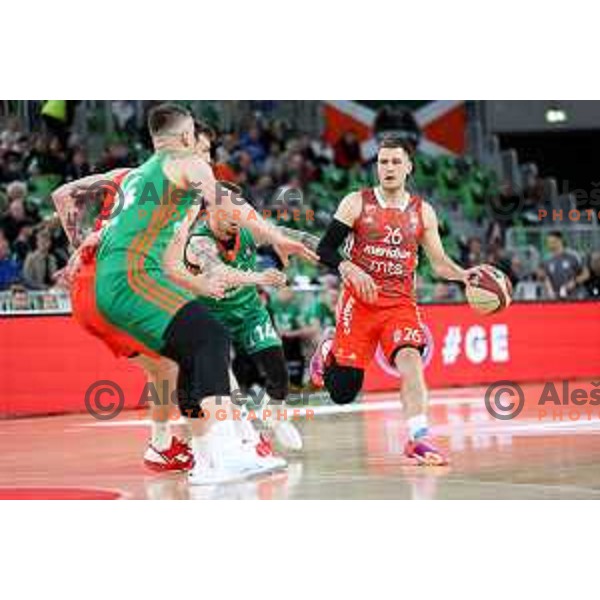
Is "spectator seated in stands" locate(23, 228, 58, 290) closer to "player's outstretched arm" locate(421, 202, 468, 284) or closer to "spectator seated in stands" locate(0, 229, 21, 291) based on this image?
"spectator seated in stands" locate(0, 229, 21, 291)

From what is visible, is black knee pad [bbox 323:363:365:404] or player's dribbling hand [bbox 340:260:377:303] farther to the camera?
black knee pad [bbox 323:363:365:404]

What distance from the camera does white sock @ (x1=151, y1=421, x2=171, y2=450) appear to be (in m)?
9.30

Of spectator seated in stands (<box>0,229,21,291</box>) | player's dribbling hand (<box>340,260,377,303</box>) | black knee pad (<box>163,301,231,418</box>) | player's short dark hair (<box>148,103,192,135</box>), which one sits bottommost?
black knee pad (<box>163,301,231,418</box>)

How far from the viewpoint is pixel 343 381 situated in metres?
9.78

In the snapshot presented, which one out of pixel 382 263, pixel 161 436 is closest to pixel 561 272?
pixel 382 263

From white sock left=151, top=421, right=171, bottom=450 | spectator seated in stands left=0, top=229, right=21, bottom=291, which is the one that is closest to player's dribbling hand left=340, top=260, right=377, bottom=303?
white sock left=151, top=421, right=171, bottom=450

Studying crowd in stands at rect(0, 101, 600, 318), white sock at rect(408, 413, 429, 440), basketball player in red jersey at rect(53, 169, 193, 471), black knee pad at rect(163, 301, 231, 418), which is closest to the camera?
black knee pad at rect(163, 301, 231, 418)

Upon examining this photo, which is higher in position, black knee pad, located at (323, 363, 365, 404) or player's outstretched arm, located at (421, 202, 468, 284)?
player's outstretched arm, located at (421, 202, 468, 284)

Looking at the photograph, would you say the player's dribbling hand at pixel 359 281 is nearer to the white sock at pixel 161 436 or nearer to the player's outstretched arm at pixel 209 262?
the player's outstretched arm at pixel 209 262

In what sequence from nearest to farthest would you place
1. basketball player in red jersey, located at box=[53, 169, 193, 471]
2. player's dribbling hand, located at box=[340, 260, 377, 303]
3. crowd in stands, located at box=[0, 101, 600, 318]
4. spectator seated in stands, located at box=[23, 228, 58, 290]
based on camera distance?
basketball player in red jersey, located at box=[53, 169, 193, 471] < player's dribbling hand, located at box=[340, 260, 377, 303] < spectator seated in stands, located at box=[23, 228, 58, 290] < crowd in stands, located at box=[0, 101, 600, 318]

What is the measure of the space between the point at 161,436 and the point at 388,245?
6.53 ft

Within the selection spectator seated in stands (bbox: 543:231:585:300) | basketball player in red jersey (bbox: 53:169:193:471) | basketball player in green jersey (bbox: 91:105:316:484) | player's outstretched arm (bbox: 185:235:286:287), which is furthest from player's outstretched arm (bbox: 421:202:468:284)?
spectator seated in stands (bbox: 543:231:585:300)

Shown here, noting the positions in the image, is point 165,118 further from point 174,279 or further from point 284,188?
point 284,188

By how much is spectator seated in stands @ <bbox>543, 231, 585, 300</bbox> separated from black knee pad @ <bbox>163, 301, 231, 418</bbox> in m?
12.5
